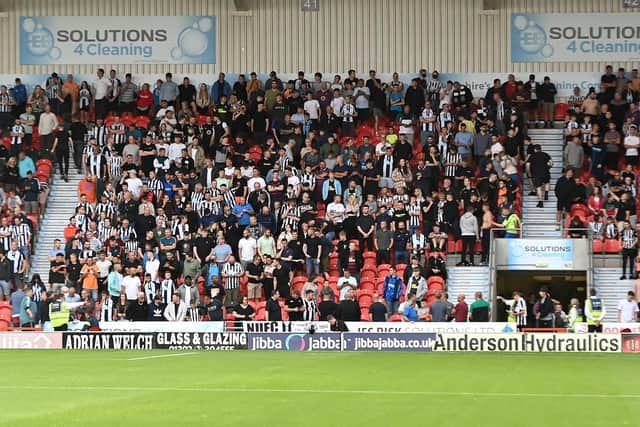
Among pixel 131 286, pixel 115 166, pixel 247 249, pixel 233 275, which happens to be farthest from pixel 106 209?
pixel 233 275

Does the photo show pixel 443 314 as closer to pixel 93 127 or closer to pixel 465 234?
pixel 465 234

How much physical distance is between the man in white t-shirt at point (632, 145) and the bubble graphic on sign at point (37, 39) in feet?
65.8

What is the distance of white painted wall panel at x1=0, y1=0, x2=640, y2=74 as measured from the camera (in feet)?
128

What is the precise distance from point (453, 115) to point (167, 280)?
37.5 feet

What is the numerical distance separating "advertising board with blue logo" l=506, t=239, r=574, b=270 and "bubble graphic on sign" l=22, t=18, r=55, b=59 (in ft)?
60.9

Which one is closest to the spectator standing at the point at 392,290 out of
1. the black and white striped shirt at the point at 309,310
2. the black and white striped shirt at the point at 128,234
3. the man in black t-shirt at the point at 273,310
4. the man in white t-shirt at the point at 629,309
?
the black and white striped shirt at the point at 309,310

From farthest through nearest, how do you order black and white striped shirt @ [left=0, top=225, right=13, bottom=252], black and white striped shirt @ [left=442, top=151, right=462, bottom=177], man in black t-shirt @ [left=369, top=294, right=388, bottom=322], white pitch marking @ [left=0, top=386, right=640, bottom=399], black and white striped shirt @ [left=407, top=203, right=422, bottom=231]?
1. black and white striped shirt @ [left=442, top=151, right=462, bottom=177]
2. black and white striped shirt @ [left=0, top=225, right=13, bottom=252]
3. black and white striped shirt @ [left=407, top=203, right=422, bottom=231]
4. man in black t-shirt @ [left=369, top=294, right=388, bottom=322]
5. white pitch marking @ [left=0, top=386, right=640, bottom=399]

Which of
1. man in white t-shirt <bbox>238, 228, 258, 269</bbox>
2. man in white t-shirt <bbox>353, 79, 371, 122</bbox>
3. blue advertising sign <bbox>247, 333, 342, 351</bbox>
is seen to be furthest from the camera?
man in white t-shirt <bbox>353, 79, 371, 122</bbox>

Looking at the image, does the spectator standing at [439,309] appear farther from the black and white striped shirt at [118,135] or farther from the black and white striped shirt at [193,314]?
the black and white striped shirt at [118,135]

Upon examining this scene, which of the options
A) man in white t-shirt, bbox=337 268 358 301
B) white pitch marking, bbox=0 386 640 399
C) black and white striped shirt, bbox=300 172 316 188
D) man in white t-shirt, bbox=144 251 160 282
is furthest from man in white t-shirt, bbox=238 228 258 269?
white pitch marking, bbox=0 386 640 399

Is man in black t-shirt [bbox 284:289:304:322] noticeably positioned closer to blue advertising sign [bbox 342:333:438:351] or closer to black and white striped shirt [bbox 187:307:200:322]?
black and white striped shirt [bbox 187:307:200:322]

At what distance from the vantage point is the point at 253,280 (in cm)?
3100

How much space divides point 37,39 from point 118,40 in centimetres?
298

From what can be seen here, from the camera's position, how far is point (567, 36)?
3903 centimetres
